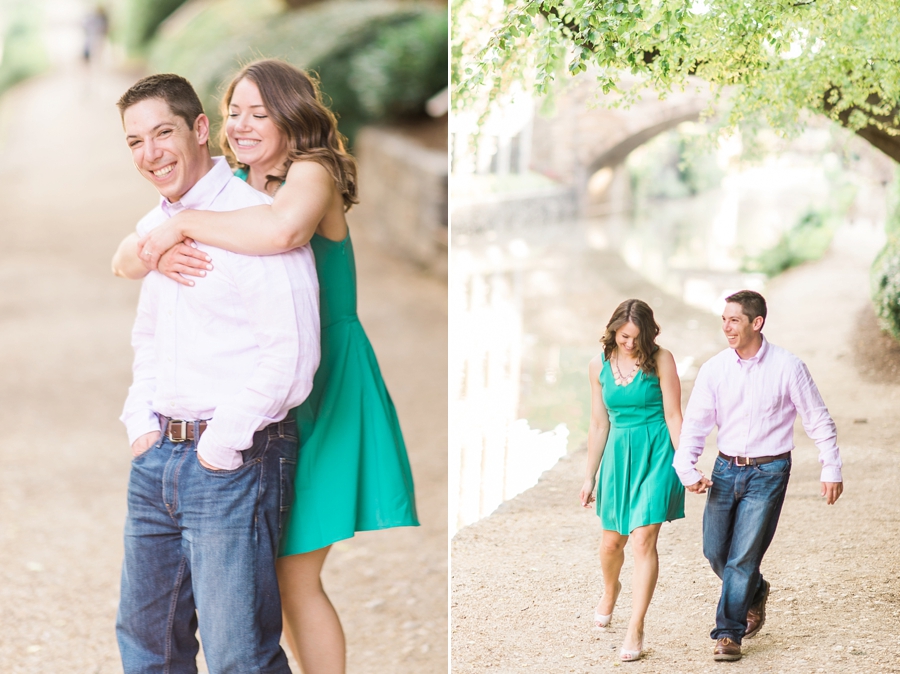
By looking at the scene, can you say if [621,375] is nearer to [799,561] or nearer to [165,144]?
[799,561]

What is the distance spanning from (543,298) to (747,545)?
0.82 metres

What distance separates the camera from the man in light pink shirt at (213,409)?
6.17ft

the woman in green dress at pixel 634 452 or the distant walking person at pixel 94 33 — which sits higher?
the distant walking person at pixel 94 33

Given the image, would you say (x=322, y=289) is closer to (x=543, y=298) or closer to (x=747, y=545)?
(x=543, y=298)

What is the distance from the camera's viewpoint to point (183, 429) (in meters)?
1.96

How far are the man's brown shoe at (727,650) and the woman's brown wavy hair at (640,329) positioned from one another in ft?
1.96

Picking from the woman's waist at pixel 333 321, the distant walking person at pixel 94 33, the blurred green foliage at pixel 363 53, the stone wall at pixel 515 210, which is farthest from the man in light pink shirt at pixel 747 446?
the distant walking person at pixel 94 33

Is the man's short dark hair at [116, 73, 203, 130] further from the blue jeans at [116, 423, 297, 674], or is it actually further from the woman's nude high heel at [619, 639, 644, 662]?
the woman's nude high heel at [619, 639, 644, 662]

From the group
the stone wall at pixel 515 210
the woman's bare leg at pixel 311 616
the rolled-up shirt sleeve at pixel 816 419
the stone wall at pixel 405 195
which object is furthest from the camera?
the stone wall at pixel 405 195

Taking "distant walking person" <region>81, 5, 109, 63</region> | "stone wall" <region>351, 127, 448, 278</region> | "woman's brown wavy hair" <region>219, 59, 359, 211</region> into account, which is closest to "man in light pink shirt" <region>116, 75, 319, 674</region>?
"woman's brown wavy hair" <region>219, 59, 359, 211</region>

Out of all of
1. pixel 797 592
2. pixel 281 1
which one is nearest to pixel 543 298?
pixel 797 592

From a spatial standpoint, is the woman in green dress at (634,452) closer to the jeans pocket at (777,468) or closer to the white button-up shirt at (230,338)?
the jeans pocket at (777,468)

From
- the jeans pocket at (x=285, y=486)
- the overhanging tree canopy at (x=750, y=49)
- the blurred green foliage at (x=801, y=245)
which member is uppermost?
the overhanging tree canopy at (x=750, y=49)

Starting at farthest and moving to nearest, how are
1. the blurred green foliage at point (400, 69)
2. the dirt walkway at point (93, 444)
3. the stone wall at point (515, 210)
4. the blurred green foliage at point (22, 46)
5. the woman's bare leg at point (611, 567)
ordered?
the blurred green foliage at point (22, 46)
the blurred green foliage at point (400, 69)
the dirt walkway at point (93, 444)
the stone wall at point (515, 210)
the woman's bare leg at point (611, 567)
